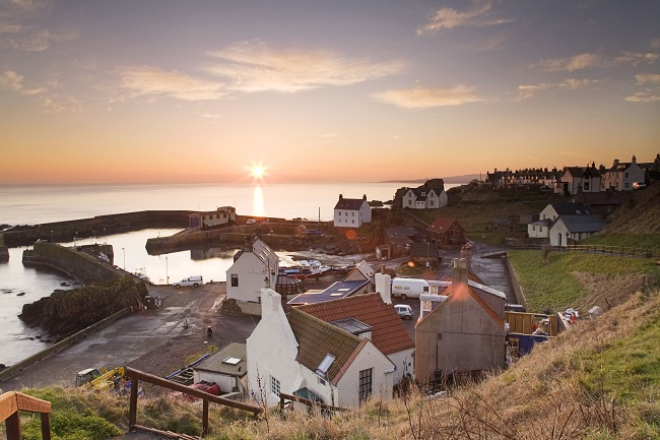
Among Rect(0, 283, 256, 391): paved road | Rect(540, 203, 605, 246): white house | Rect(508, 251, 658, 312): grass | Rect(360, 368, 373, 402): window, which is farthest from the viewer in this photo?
Rect(540, 203, 605, 246): white house

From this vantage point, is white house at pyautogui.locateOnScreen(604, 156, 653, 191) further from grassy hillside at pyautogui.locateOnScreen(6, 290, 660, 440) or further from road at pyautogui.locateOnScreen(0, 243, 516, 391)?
grassy hillside at pyautogui.locateOnScreen(6, 290, 660, 440)

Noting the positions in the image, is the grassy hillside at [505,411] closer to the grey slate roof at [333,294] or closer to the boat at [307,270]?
the grey slate roof at [333,294]

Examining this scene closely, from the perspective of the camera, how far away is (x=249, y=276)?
1366 inches

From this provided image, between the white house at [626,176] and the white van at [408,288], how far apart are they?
229 ft

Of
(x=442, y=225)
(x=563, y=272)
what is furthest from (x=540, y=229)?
(x=563, y=272)

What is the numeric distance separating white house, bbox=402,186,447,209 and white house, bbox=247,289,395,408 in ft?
258

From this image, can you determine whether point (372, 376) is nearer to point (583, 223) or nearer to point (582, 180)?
point (583, 223)

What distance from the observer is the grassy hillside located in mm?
5633

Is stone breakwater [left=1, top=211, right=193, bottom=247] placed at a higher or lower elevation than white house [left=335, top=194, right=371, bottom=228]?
lower

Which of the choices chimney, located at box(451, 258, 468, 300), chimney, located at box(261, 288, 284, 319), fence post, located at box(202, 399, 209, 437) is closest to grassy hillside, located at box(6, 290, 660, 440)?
fence post, located at box(202, 399, 209, 437)

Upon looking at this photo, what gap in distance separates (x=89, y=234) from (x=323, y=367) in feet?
389

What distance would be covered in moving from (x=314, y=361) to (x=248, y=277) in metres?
22.0

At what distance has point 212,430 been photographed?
320 inches

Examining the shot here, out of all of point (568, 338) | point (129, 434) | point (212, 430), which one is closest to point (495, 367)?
point (568, 338)
